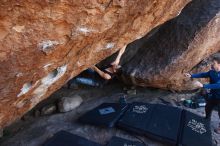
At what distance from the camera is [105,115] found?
A: 511cm

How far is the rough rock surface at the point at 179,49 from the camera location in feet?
19.3

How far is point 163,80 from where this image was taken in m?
6.11

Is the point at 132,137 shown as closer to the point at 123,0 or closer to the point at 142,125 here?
the point at 142,125

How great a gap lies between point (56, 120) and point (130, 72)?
1.85 meters

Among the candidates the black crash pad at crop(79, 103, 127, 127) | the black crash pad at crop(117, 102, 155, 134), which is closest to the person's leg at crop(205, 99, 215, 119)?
the black crash pad at crop(117, 102, 155, 134)

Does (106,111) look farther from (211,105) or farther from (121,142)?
(211,105)

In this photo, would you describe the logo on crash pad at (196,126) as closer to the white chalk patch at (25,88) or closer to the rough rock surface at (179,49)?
the rough rock surface at (179,49)

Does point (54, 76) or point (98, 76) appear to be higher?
point (54, 76)

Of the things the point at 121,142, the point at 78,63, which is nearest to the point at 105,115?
the point at 121,142

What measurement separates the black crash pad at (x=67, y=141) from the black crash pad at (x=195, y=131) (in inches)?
54.9

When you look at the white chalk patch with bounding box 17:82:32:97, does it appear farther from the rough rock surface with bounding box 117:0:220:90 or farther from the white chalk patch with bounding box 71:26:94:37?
the rough rock surface with bounding box 117:0:220:90

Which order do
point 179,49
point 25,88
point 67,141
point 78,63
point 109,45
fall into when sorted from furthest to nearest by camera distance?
point 179,49 < point 67,141 < point 109,45 < point 78,63 < point 25,88

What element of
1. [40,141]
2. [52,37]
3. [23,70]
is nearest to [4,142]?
[40,141]

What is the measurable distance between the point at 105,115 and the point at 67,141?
3.14 ft
